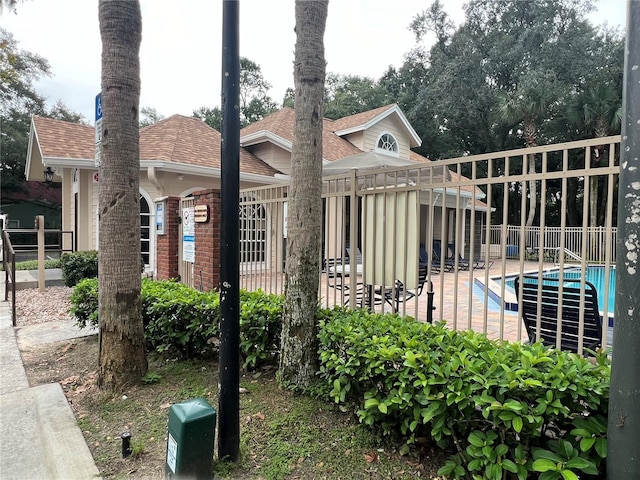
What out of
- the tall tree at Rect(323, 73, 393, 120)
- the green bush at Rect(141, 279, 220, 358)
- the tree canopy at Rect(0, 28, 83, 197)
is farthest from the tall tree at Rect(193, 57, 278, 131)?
the green bush at Rect(141, 279, 220, 358)

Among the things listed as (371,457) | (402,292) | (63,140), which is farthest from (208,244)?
(63,140)

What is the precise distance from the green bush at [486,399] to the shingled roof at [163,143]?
344 inches

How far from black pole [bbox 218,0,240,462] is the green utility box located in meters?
0.30

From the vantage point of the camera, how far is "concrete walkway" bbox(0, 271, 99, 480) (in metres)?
2.49

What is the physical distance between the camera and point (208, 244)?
5719 millimetres

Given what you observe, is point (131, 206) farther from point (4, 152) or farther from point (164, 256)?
point (4, 152)

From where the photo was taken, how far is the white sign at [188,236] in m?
6.27

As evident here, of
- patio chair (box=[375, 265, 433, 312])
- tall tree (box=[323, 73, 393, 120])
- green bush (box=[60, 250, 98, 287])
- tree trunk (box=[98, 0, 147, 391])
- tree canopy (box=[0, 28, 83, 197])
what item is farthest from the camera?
tall tree (box=[323, 73, 393, 120])

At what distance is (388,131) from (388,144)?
0.54 metres

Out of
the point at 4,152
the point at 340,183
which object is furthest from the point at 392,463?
the point at 4,152

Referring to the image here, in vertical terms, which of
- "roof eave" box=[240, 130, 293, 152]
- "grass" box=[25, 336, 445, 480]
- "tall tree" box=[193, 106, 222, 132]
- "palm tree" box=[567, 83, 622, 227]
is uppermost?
"tall tree" box=[193, 106, 222, 132]

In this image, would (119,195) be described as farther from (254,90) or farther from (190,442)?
(254,90)

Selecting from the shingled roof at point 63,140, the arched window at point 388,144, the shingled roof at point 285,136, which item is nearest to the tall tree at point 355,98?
the arched window at point 388,144

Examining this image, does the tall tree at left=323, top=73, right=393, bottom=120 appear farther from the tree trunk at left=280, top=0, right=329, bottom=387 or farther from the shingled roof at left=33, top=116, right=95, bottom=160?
the tree trunk at left=280, top=0, right=329, bottom=387
